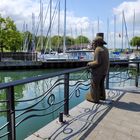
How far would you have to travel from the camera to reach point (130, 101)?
733cm

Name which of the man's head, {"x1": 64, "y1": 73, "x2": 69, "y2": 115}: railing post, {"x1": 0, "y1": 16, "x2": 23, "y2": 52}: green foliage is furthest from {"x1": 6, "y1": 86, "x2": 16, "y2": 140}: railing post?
{"x1": 0, "y1": 16, "x2": 23, "y2": 52}: green foliage

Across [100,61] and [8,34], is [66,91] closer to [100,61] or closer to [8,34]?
[100,61]

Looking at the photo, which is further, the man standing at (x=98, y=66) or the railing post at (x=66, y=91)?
the man standing at (x=98, y=66)

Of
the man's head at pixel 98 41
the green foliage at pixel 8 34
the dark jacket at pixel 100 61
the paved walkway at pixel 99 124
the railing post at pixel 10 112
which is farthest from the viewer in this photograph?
the green foliage at pixel 8 34

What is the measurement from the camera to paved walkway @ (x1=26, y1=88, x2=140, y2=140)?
458 cm

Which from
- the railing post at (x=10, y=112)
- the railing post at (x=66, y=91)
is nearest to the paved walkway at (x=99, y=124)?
the railing post at (x=66, y=91)

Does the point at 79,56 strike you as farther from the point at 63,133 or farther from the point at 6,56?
the point at 63,133

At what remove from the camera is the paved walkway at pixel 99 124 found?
15.0 feet

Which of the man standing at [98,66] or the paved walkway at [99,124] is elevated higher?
the man standing at [98,66]

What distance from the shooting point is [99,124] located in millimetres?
5223

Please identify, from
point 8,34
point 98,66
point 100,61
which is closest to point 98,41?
point 100,61

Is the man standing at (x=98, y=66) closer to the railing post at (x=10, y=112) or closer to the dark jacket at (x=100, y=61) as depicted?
the dark jacket at (x=100, y=61)

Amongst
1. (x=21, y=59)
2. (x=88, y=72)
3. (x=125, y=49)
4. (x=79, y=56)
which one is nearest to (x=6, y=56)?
(x=21, y=59)

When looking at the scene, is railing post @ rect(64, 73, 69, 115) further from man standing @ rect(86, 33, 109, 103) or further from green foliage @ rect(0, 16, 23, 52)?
green foliage @ rect(0, 16, 23, 52)
